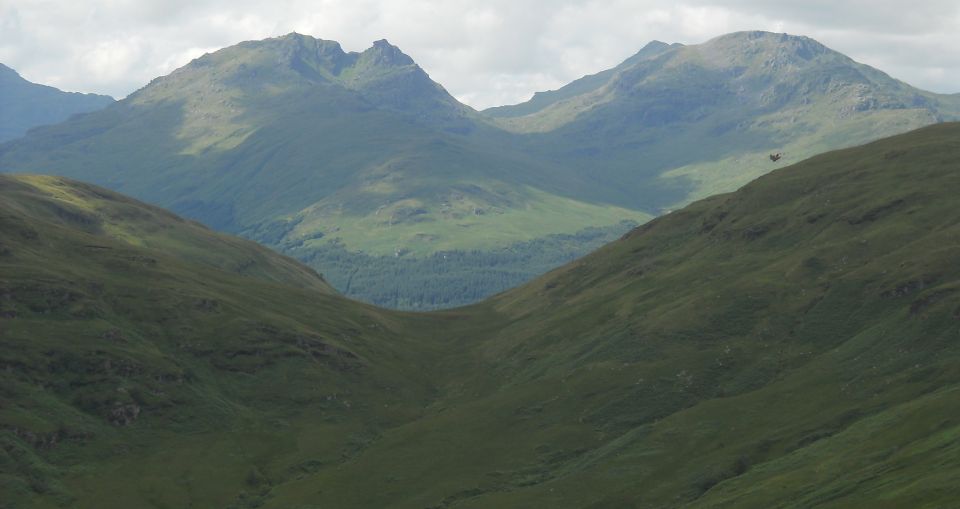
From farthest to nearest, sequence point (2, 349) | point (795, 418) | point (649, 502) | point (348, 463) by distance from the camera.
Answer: point (2, 349)
point (348, 463)
point (795, 418)
point (649, 502)

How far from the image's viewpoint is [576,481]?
532 ft

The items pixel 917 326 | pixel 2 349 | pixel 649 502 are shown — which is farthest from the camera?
pixel 2 349

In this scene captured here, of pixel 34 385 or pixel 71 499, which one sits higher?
pixel 34 385

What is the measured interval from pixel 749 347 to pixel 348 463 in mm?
74315

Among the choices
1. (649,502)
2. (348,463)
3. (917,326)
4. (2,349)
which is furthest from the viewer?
(2,349)

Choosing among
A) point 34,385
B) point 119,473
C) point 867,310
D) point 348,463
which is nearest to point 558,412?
point 348,463

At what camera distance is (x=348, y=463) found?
7338 inches

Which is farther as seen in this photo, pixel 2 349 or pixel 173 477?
pixel 2 349

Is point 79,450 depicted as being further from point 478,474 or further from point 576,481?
point 576,481

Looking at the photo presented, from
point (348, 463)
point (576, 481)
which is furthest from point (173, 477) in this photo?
point (576, 481)

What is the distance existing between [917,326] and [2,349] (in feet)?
525

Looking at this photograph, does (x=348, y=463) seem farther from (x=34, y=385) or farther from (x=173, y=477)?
(x=34, y=385)

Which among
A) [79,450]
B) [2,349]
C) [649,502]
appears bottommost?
[649,502]

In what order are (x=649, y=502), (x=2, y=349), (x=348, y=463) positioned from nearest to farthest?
(x=649, y=502), (x=348, y=463), (x=2, y=349)
